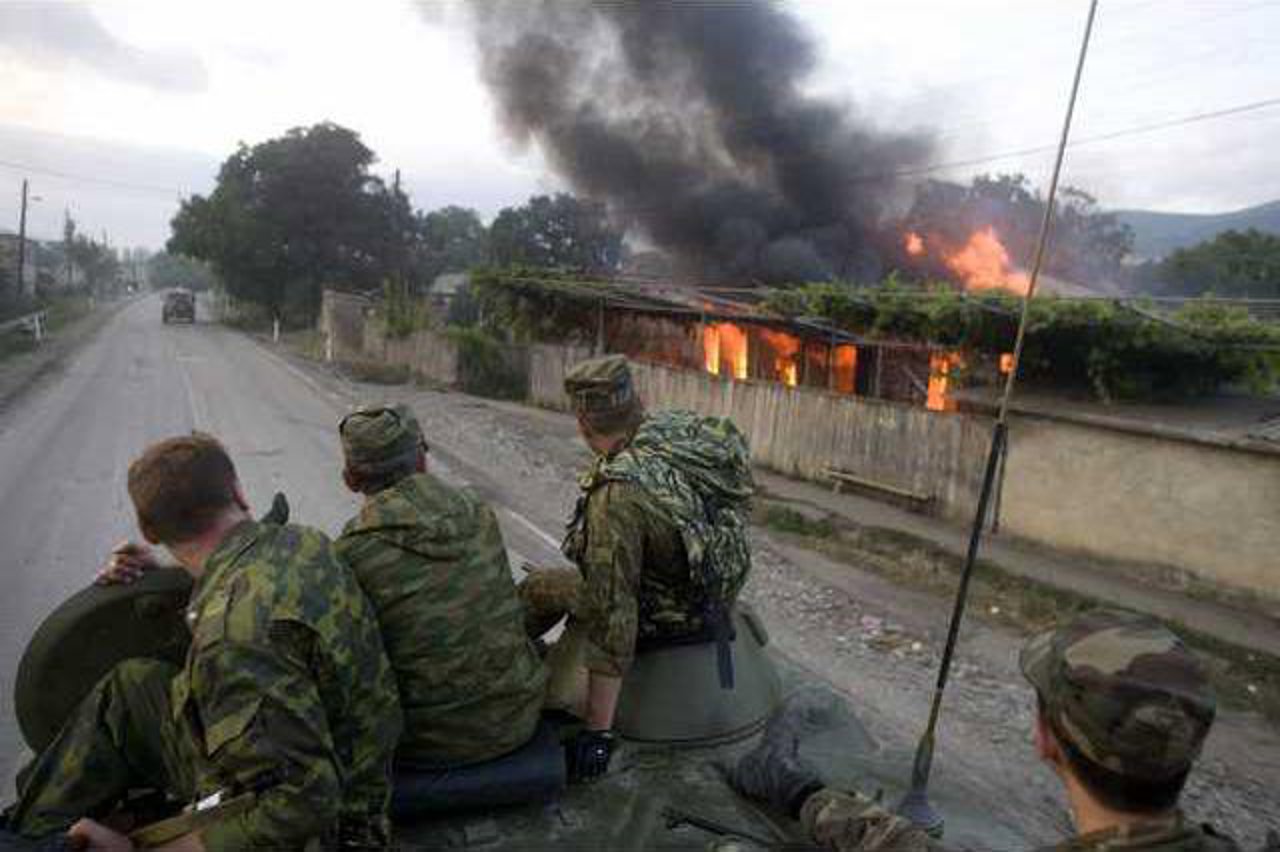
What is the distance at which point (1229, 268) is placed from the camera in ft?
93.3

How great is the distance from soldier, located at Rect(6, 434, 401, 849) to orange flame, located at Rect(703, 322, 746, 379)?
17.5m

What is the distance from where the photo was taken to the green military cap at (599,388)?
328 cm

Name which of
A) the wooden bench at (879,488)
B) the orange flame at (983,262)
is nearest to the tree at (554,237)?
the orange flame at (983,262)

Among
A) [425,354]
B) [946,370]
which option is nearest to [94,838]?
[946,370]

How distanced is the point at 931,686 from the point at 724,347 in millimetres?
13965

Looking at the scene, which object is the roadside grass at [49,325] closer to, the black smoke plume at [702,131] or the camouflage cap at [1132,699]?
the black smoke plume at [702,131]

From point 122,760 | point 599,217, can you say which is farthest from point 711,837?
point 599,217

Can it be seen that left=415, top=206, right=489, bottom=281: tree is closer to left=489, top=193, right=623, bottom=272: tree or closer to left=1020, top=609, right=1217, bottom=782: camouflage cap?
left=489, top=193, right=623, bottom=272: tree

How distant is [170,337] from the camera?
3538cm

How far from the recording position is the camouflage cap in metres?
1.68

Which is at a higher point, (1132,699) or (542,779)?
(1132,699)

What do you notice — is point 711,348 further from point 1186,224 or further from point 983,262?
point 1186,224

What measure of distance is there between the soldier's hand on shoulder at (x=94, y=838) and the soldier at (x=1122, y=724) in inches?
76.6

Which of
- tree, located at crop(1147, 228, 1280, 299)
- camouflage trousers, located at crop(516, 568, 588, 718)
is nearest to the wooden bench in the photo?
camouflage trousers, located at crop(516, 568, 588, 718)
